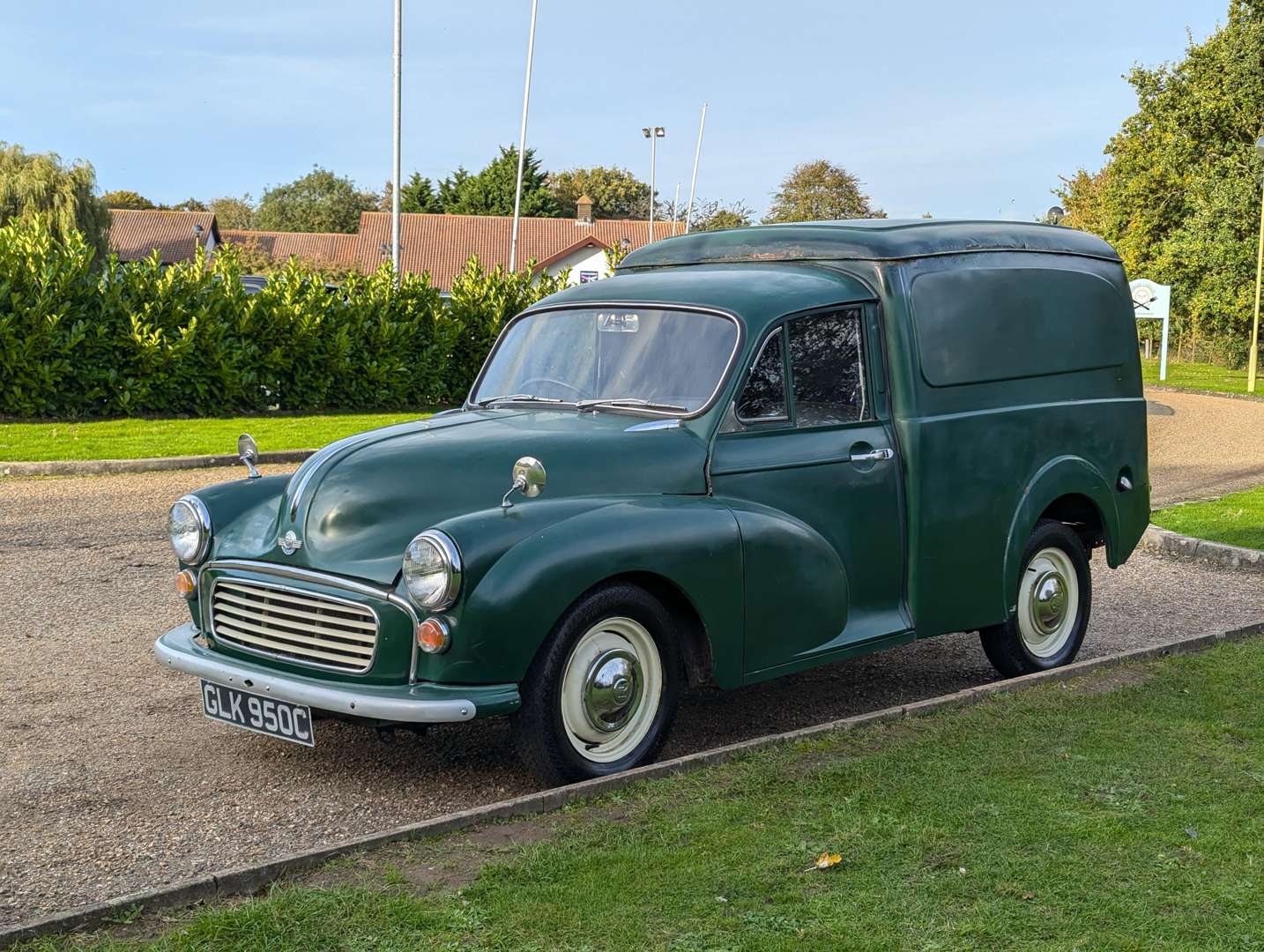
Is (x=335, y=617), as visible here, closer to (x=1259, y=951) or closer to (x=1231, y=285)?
(x=1259, y=951)

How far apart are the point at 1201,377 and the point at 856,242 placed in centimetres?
3517

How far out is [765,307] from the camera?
5891 millimetres

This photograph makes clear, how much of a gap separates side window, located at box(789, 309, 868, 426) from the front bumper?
6.35 ft

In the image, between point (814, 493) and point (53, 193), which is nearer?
point (814, 493)

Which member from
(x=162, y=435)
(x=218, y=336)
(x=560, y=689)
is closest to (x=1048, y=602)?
(x=560, y=689)

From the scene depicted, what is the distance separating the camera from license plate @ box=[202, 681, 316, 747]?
491 cm

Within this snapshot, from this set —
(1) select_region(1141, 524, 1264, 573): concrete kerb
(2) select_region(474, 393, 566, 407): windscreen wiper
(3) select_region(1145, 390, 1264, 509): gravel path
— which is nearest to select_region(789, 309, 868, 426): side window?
(2) select_region(474, 393, 566, 407): windscreen wiper

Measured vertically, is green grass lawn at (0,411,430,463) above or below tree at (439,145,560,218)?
below

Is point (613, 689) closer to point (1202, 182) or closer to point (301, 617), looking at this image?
point (301, 617)

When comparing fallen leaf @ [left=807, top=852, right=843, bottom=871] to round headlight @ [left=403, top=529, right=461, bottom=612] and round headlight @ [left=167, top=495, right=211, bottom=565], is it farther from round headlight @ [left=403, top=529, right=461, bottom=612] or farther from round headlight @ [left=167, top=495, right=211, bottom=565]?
round headlight @ [left=167, top=495, right=211, bottom=565]

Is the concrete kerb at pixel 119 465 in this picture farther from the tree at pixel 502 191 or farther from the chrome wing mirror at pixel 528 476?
the tree at pixel 502 191

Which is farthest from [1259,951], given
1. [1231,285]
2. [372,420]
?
[1231,285]

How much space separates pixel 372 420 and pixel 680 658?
50.7ft

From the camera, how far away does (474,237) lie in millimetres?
74312
